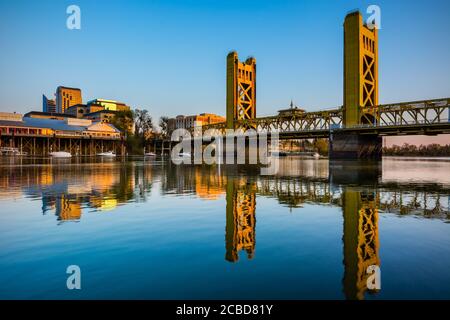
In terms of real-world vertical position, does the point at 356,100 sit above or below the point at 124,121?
below

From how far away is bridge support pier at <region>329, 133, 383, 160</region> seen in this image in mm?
63469

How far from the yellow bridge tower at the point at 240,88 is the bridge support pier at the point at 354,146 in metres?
40.5

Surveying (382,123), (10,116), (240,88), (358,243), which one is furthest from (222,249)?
(10,116)

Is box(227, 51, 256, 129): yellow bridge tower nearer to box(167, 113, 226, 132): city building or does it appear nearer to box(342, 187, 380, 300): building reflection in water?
box(167, 113, 226, 132): city building

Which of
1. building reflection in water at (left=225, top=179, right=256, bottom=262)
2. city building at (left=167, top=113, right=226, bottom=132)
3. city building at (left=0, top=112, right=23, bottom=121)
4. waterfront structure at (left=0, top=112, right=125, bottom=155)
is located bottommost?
building reflection in water at (left=225, top=179, right=256, bottom=262)

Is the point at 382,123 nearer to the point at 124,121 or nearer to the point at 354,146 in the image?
the point at 354,146

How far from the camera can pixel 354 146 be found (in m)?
63.6

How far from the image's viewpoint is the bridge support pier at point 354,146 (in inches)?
2499

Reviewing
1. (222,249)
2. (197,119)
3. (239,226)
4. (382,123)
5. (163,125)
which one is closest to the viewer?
(222,249)

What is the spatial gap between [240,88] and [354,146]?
5141cm

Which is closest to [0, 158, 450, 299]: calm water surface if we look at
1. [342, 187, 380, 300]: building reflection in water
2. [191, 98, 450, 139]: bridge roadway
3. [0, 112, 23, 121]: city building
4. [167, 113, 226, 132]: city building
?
[342, 187, 380, 300]: building reflection in water

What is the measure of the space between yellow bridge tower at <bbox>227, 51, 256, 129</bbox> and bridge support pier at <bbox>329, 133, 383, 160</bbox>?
4051 cm
